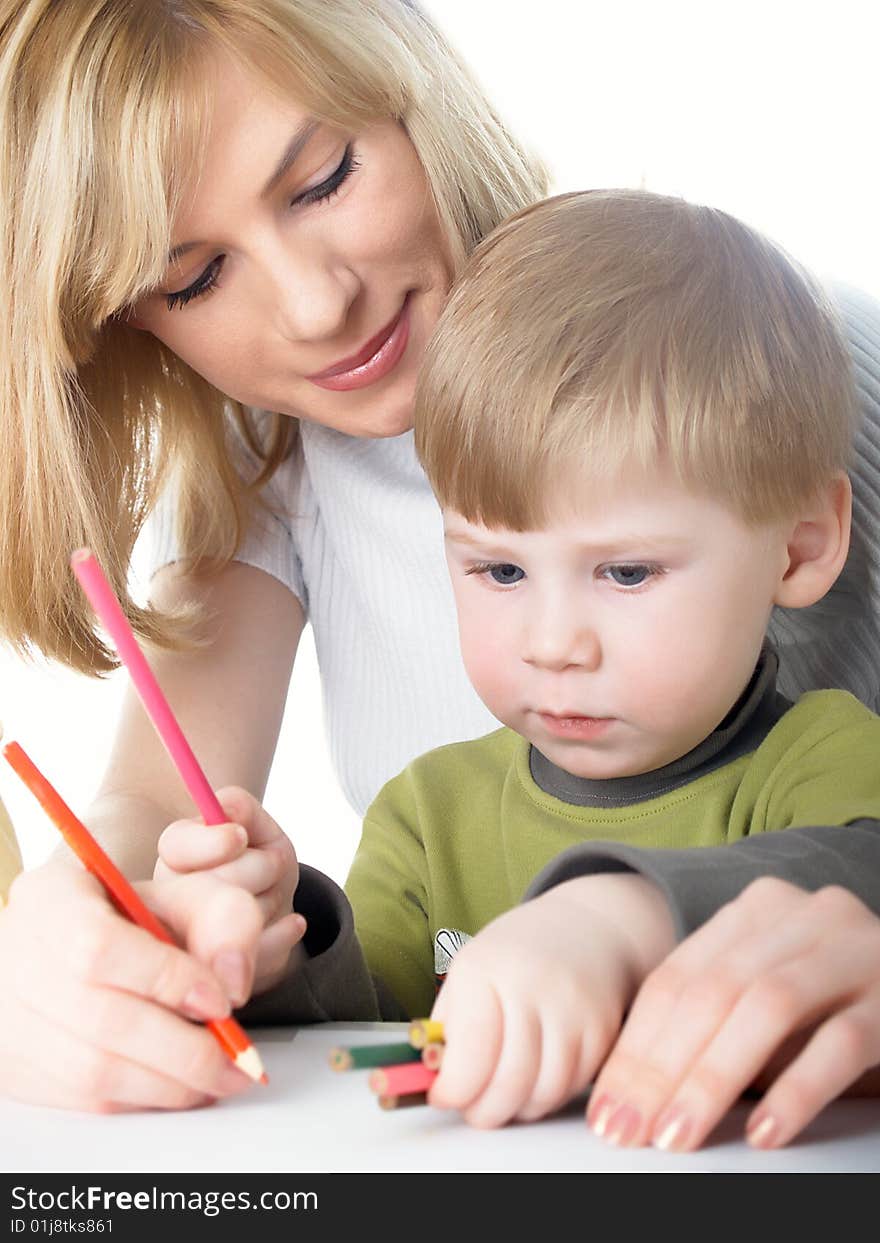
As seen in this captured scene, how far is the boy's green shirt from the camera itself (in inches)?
31.6

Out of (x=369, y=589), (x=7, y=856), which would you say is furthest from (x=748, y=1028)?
(x=369, y=589)

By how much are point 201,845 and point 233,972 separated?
81 mm

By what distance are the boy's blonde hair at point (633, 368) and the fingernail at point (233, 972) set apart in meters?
0.26

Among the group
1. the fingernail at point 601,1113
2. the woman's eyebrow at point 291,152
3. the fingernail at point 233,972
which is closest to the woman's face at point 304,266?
the woman's eyebrow at point 291,152

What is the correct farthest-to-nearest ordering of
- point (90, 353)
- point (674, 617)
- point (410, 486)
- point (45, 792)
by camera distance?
point (410, 486)
point (90, 353)
point (674, 617)
point (45, 792)

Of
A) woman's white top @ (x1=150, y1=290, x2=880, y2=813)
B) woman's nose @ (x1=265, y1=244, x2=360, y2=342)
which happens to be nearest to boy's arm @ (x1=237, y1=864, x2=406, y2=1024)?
woman's nose @ (x1=265, y1=244, x2=360, y2=342)

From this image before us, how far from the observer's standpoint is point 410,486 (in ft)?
4.49

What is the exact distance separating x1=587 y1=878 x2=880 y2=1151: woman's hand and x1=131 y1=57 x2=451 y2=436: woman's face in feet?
1.96

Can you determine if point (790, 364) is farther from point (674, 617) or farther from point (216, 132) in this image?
point (216, 132)

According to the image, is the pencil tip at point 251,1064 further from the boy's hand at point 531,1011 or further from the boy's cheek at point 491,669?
the boy's cheek at point 491,669

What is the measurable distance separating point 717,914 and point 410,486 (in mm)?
839

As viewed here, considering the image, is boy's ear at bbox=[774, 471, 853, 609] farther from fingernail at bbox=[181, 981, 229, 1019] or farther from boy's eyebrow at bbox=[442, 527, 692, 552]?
fingernail at bbox=[181, 981, 229, 1019]

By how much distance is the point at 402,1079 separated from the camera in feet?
1.80
